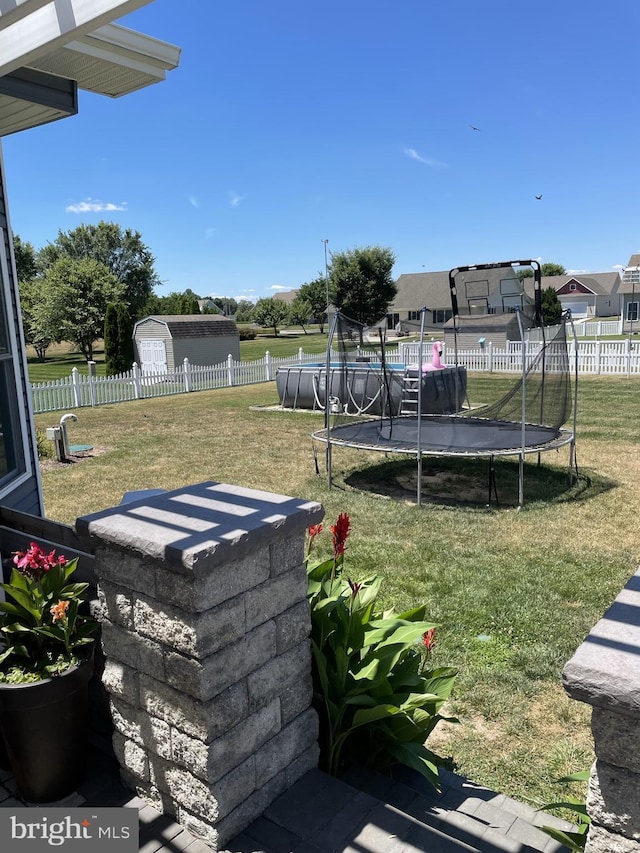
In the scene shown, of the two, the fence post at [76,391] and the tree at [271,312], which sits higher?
the tree at [271,312]

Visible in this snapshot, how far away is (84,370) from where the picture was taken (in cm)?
3312

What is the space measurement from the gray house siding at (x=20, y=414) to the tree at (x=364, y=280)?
46.4 meters

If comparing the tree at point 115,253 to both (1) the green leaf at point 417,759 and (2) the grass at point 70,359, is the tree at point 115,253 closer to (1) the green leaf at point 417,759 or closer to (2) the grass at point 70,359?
(2) the grass at point 70,359

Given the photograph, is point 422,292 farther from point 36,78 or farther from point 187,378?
point 36,78

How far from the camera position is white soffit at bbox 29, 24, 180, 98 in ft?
9.14

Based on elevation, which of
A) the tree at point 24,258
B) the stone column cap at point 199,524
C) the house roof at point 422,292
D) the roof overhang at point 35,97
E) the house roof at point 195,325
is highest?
the tree at point 24,258

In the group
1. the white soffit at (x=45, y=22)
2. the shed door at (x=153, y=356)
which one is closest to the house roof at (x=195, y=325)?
the shed door at (x=153, y=356)

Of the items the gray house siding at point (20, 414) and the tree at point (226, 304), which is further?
the tree at point (226, 304)

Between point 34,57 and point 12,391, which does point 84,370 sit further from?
point 34,57

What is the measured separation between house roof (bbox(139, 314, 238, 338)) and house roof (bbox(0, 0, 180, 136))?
21.0 meters

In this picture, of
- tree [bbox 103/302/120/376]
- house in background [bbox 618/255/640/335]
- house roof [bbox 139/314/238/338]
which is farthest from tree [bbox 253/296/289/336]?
tree [bbox 103/302/120/376]

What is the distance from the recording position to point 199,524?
2117mm

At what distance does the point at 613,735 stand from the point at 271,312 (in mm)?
63826

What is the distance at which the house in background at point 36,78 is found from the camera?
200 cm
